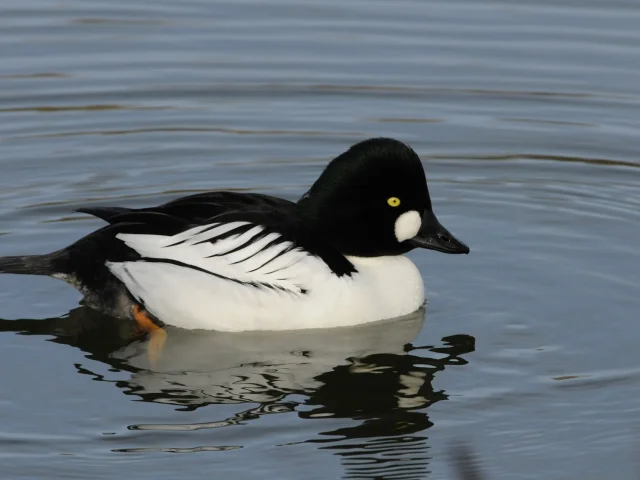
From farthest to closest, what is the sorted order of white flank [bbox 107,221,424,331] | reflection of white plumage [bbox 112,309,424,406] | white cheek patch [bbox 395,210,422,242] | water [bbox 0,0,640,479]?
white cheek patch [bbox 395,210,422,242]
white flank [bbox 107,221,424,331]
reflection of white plumage [bbox 112,309,424,406]
water [bbox 0,0,640,479]

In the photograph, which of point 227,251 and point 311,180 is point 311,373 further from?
point 311,180

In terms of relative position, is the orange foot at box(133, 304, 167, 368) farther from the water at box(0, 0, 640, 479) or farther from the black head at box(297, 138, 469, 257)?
the black head at box(297, 138, 469, 257)

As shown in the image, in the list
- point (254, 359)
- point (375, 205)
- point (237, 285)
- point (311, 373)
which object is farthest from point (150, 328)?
point (375, 205)

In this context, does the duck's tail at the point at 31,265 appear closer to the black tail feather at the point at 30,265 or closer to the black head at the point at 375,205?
the black tail feather at the point at 30,265

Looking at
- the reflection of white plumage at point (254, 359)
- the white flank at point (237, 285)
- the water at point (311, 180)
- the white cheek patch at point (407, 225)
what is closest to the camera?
the water at point (311, 180)

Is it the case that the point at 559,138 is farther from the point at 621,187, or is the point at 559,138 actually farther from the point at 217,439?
the point at 217,439

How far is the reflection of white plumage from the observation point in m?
8.03

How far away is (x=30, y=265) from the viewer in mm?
9211

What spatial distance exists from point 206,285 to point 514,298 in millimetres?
2152

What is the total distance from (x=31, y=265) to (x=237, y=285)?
4.76 ft

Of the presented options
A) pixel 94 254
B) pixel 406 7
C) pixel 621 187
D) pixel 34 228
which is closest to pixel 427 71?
pixel 406 7

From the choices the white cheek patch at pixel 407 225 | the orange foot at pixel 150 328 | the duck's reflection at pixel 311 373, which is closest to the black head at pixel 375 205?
the white cheek patch at pixel 407 225

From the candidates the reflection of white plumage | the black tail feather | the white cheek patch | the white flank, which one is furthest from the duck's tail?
the white cheek patch

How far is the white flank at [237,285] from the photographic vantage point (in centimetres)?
883
